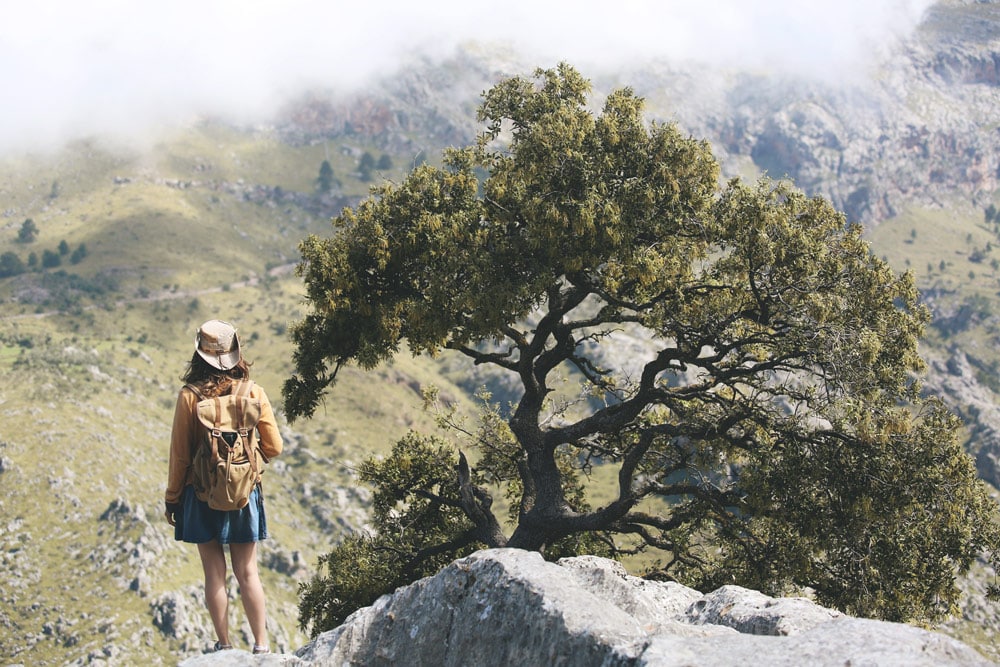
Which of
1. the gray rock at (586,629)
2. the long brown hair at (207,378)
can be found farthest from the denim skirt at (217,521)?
the gray rock at (586,629)

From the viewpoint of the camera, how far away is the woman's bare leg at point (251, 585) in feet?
40.4

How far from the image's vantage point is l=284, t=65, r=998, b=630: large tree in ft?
57.3

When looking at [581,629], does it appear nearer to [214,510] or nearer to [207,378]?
[214,510]

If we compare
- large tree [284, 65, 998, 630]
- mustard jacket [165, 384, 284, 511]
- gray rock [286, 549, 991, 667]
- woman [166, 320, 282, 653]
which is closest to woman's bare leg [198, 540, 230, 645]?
woman [166, 320, 282, 653]

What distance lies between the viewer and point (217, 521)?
12.1m

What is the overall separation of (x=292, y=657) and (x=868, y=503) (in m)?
11.2

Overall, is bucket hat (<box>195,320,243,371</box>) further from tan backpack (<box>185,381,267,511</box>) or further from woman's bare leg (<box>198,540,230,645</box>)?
woman's bare leg (<box>198,540,230,645</box>)

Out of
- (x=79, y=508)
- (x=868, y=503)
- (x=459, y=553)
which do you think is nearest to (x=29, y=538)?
(x=79, y=508)

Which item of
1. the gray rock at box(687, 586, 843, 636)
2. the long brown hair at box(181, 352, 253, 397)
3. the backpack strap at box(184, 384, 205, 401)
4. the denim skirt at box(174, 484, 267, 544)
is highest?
the long brown hair at box(181, 352, 253, 397)

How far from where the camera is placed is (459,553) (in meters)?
23.6

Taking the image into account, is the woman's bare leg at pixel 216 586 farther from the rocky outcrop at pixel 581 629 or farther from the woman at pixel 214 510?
the rocky outcrop at pixel 581 629

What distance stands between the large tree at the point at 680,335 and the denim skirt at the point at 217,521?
25.9 feet

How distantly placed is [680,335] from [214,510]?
11.0m

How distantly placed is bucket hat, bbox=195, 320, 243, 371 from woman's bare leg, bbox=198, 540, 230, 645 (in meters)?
2.62
